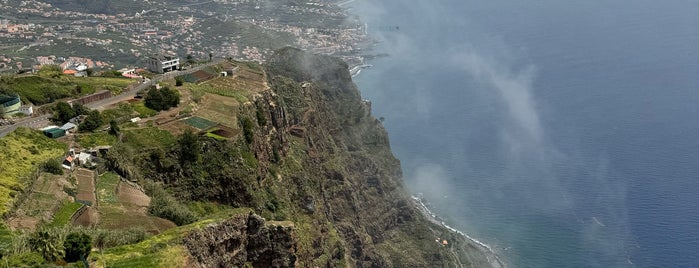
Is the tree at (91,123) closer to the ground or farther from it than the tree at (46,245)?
closer to the ground

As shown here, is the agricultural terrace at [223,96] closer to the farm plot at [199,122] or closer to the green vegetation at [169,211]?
the farm plot at [199,122]

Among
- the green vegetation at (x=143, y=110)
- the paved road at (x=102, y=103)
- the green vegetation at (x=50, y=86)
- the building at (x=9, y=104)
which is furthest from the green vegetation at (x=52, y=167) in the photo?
the green vegetation at (x=50, y=86)

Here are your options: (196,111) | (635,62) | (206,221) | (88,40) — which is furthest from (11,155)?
(635,62)

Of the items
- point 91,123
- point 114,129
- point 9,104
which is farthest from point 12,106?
point 114,129

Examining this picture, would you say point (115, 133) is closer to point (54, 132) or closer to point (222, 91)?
point (54, 132)

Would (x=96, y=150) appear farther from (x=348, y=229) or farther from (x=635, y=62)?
(x=635, y=62)

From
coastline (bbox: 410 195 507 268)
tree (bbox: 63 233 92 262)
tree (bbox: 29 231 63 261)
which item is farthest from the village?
coastline (bbox: 410 195 507 268)
